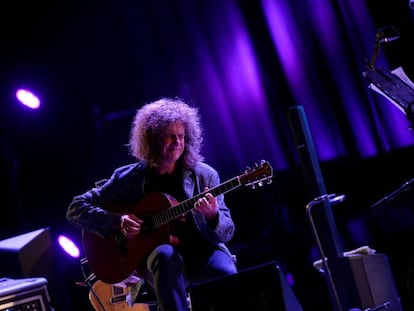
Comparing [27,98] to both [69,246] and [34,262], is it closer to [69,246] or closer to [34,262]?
[69,246]

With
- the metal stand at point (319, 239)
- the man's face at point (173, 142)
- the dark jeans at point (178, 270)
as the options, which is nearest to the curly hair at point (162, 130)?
the man's face at point (173, 142)

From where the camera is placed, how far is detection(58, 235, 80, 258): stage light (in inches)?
213

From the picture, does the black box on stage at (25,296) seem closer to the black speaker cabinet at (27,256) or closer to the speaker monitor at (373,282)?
the black speaker cabinet at (27,256)

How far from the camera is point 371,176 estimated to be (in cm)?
464

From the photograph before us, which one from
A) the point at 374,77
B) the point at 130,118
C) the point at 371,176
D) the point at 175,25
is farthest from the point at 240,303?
the point at 175,25

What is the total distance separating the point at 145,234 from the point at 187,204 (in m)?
0.34

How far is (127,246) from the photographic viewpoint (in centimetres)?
363

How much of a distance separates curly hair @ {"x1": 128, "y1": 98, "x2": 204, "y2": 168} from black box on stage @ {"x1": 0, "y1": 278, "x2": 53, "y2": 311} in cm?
119

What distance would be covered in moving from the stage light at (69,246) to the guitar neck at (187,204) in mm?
2162

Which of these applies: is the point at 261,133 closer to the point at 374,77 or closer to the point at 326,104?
the point at 326,104

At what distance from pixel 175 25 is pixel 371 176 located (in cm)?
308

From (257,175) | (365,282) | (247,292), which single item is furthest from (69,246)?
(247,292)

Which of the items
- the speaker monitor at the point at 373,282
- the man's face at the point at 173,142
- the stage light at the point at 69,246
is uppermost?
the man's face at the point at 173,142

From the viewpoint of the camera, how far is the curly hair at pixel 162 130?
12.5ft
